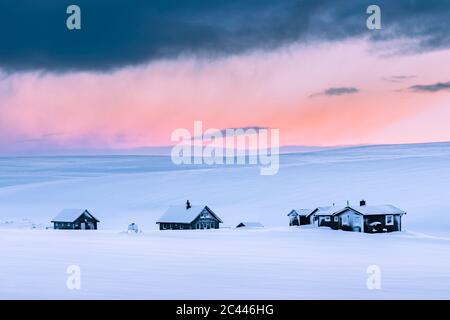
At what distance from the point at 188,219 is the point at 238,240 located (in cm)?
1997

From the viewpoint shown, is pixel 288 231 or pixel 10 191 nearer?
pixel 288 231

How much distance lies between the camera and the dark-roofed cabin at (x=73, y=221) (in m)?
67.1

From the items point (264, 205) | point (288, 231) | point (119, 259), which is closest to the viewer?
point (119, 259)

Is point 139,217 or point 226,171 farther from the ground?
point 226,171

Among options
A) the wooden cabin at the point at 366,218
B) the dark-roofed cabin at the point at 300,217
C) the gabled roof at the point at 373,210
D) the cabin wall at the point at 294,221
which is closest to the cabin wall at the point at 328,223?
the wooden cabin at the point at 366,218

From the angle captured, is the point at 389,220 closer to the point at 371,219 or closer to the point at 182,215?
the point at 371,219

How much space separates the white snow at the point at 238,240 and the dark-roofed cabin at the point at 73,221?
4214 mm

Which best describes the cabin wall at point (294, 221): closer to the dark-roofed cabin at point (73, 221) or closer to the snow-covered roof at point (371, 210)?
the snow-covered roof at point (371, 210)

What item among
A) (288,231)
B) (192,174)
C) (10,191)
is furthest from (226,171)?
(288,231)

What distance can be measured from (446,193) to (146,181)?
61.7 meters

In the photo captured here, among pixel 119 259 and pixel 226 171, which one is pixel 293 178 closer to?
pixel 226 171

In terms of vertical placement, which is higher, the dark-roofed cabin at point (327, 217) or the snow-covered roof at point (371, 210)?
the snow-covered roof at point (371, 210)

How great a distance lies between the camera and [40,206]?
103375mm
